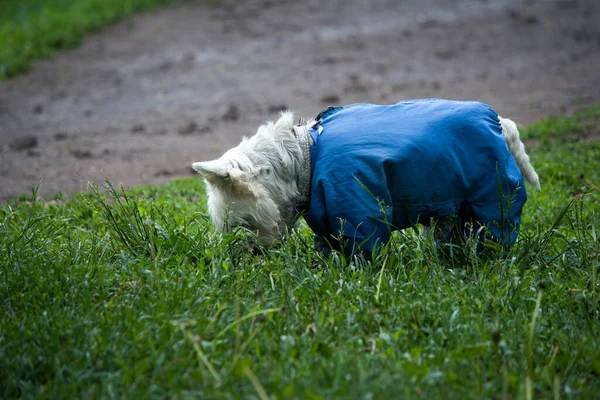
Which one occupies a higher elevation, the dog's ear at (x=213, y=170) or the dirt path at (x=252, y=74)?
the dog's ear at (x=213, y=170)

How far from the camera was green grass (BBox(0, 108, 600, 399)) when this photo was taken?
9.79ft

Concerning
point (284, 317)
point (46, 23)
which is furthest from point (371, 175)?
point (46, 23)

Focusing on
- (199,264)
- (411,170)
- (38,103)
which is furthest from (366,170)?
(38,103)

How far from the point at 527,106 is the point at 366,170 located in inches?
268

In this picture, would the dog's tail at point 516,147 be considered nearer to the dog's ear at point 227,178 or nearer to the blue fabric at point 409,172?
the blue fabric at point 409,172

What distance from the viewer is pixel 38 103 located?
1133 cm

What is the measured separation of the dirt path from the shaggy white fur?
3.49 m

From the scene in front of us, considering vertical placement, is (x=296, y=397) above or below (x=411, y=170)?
below

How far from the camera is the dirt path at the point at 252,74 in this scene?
915 centimetres

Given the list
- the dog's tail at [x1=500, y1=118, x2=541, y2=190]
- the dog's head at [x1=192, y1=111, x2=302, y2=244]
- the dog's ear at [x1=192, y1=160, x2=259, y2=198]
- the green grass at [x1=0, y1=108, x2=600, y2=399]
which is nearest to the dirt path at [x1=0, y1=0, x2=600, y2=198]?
the green grass at [x1=0, y1=108, x2=600, y2=399]

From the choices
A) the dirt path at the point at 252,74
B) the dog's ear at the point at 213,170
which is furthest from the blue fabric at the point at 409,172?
the dirt path at the point at 252,74

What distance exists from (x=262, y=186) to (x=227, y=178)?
1.01 feet

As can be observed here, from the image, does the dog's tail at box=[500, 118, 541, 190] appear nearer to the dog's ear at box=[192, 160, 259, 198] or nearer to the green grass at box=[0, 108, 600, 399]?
the green grass at box=[0, 108, 600, 399]

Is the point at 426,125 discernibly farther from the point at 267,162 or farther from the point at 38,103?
the point at 38,103
